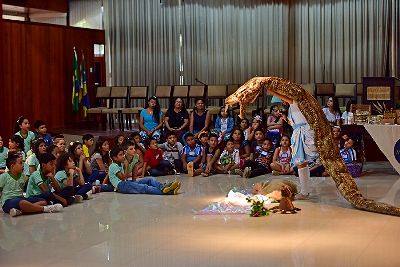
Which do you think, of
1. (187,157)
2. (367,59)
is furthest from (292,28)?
(187,157)

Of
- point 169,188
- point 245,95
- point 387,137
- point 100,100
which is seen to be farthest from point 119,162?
point 100,100

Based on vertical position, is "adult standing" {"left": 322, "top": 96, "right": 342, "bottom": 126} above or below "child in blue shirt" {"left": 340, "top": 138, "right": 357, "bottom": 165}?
above

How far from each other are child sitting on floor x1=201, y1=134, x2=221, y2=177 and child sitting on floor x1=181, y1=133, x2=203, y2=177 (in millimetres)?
99

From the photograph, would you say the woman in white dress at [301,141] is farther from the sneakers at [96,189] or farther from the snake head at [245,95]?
the sneakers at [96,189]

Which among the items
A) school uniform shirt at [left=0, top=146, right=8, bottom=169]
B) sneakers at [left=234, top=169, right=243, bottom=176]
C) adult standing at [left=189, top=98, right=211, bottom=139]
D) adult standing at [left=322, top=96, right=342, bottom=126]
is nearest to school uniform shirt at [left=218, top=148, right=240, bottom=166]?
sneakers at [left=234, top=169, right=243, bottom=176]

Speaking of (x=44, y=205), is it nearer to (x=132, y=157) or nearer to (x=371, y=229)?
(x=132, y=157)

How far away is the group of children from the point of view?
777 centimetres

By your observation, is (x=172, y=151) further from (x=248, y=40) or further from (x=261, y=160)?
(x=248, y=40)

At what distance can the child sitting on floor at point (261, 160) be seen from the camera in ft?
34.9

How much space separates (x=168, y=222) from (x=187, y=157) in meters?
4.17

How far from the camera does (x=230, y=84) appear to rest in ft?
50.6

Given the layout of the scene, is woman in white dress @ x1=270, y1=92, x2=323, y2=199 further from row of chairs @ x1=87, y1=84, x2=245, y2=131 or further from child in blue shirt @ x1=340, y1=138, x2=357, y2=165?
row of chairs @ x1=87, y1=84, x2=245, y2=131

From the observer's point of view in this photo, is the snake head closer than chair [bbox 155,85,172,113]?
Yes

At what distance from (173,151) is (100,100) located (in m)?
5.39
